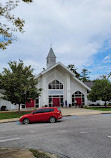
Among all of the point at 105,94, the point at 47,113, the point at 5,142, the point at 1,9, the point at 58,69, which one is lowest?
the point at 5,142

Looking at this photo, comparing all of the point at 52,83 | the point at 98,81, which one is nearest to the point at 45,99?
the point at 52,83

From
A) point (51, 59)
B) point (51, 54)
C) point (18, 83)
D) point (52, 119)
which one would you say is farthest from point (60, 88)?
point (52, 119)

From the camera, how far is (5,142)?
334 inches

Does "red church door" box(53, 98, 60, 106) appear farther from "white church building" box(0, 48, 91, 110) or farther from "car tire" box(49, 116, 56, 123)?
"car tire" box(49, 116, 56, 123)

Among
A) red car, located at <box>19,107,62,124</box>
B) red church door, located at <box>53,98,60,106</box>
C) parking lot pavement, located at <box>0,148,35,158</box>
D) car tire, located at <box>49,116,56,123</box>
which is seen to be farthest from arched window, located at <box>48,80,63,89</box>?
parking lot pavement, located at <box>0,148,35,158</box>

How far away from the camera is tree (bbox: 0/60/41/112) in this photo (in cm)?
2252

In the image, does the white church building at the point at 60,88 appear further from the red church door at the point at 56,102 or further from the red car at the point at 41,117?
the red car at the point at 41,117

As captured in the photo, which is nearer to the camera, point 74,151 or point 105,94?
point 74,151

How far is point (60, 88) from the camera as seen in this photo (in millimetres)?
35281

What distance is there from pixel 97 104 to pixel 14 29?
1391 inches

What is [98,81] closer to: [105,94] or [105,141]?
[105,94]

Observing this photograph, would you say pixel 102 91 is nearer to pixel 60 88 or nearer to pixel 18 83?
pixel 60 88

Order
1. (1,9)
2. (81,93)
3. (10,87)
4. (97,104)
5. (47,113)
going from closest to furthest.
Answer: (1,9)
(47,113)
(10,87)
(81,93)
(97,104)

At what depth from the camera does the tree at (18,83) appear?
73.9ft
